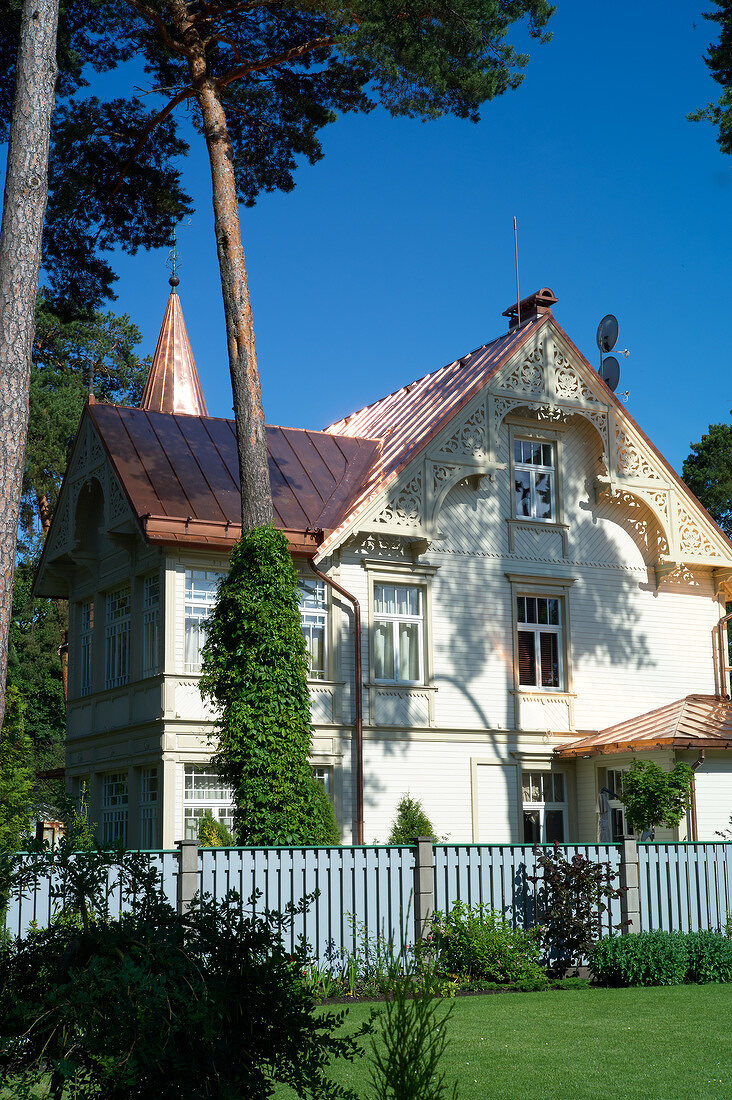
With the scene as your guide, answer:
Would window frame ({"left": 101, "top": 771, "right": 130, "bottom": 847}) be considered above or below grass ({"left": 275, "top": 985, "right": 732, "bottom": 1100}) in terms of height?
above

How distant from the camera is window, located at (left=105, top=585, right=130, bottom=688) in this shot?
908 inches

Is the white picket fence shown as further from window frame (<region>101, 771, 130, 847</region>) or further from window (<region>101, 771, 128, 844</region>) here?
window (<region>101, 771, 128, 844</region>)

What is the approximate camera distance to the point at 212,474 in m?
22.9

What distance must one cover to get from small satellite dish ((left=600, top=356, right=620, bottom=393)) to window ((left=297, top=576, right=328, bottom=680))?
31.4 feet

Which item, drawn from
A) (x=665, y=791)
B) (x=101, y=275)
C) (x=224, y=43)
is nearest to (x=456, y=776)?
(x=665, y=791)

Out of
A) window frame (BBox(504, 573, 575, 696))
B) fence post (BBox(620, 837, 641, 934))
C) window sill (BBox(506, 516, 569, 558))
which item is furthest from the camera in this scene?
window sill (BBox(506, 516, 569, 558))

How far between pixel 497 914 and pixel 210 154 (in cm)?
1156

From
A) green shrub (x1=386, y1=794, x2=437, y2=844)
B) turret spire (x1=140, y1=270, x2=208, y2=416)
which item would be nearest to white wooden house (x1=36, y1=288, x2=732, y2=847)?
green shrub (x1=386, y1=794, x2=437, y2=844)

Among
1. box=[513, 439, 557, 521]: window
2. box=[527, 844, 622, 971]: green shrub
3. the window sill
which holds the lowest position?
box=[527, 844, 622, 971]: green shrub

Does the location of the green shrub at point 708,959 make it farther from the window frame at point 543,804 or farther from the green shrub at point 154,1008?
the green shrub at point 154,1008

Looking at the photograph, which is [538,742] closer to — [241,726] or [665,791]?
[665,791]

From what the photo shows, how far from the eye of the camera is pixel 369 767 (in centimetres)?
2188

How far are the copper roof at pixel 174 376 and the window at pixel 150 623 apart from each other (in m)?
11.7

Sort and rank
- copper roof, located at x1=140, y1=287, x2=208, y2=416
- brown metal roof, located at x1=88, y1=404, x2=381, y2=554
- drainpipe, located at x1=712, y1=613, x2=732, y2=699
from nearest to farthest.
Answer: brown metal roof, located at x1=88, y1=404, x2=381, y2=554
drainpipe, located at x1=712, y1=613, x2=732, y2=699
copper roof, located at x1=140, y1=287, x2=208, y2=416
